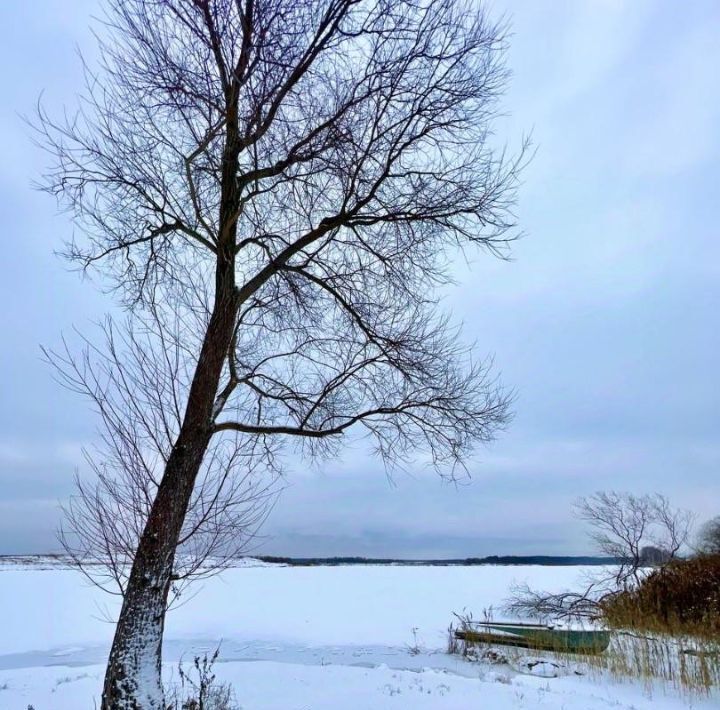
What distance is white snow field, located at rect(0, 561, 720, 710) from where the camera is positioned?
7.55m

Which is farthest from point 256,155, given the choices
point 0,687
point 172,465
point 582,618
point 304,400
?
point 582,618

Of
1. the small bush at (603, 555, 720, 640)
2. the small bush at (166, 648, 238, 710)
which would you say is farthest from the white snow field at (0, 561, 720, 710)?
the small bush at (603, 555, 720, 640)

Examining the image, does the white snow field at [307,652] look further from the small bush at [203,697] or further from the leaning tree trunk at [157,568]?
the leaning tree trunk at [157,568]

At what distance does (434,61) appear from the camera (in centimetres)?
623

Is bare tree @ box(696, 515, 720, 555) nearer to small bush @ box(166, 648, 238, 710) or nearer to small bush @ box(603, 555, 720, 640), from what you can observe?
small bush @ box(603, 555, 720, 640)

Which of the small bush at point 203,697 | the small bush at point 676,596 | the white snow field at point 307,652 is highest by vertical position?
the small bush at point 676,596

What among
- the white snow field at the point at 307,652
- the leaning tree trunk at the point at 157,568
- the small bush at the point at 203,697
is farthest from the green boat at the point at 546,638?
the leaning tree trunk at the point at 157,568

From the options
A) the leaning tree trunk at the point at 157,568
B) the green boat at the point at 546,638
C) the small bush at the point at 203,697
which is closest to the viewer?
the leaning tree trunk at the point at 157,568

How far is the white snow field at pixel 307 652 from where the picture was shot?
755cm

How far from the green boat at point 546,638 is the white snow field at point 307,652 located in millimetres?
940

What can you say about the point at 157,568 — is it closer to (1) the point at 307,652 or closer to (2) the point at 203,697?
(2) the point at 203,697

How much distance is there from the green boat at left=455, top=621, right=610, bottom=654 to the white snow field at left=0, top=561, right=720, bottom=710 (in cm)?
94

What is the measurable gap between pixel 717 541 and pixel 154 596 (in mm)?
20861

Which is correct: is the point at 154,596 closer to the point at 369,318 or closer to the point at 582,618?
the point at 369,318
